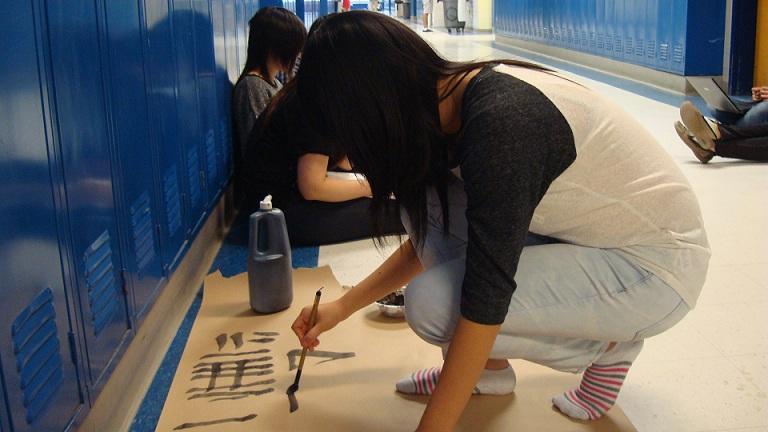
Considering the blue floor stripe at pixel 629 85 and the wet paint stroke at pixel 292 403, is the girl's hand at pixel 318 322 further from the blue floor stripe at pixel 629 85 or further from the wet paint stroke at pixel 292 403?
the blue floor stripe at pixel 629 85

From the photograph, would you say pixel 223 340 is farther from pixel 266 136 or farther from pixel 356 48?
pixel 356 48

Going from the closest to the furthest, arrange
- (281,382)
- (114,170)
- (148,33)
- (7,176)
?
(7,176) < (114,170) < (281,382) < (148,33)

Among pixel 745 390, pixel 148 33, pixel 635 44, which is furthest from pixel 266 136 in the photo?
pixel 635 44

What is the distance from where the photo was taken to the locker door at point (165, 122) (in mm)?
1772

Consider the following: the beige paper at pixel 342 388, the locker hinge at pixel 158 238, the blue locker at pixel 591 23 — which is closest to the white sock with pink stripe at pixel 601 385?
the beige paper at pixel 342 388

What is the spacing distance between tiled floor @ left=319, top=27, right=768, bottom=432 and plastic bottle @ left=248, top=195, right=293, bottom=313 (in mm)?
316

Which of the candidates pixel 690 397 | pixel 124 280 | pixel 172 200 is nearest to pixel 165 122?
pixel 172 200

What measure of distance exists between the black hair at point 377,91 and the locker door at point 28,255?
0.37 meters

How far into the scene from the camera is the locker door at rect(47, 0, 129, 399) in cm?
122

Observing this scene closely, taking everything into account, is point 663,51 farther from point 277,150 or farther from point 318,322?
point 318,322

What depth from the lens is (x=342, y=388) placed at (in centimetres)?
160

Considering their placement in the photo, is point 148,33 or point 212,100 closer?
point 148,33

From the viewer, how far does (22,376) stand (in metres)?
1.03

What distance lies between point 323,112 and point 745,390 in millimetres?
1056
